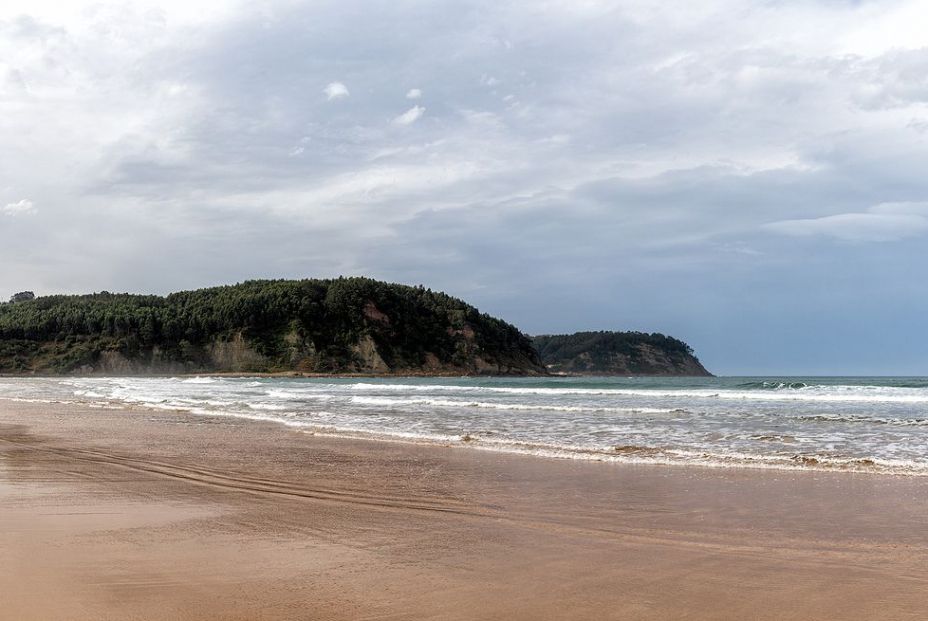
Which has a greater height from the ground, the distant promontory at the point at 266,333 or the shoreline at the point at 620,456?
the distant promontory at the point at 266,333

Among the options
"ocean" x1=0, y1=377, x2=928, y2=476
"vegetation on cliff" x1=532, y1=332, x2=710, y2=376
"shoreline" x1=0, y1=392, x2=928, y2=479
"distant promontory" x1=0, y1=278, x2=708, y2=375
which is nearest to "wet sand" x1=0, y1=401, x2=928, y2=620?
"shoreline" x1=0, y1=392, x2=928, y2=479

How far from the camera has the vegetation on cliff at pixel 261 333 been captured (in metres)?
110

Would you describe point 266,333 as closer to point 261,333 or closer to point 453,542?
point 261,333

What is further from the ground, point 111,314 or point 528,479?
point 111,314

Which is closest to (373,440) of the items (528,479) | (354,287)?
(528,479)

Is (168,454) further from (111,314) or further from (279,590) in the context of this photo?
(111,314)

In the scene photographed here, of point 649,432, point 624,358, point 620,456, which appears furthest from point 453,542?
point 624,358

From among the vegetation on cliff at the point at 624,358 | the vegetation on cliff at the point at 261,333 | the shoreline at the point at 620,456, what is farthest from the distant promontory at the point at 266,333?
the shoreline at the point at 620,456

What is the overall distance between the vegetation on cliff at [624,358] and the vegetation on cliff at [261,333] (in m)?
56.2

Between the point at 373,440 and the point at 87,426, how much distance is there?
7.66 metres

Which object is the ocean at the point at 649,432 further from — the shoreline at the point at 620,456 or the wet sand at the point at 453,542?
the wet sand at the point at 453,542

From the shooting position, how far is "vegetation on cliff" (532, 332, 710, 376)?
621 feet

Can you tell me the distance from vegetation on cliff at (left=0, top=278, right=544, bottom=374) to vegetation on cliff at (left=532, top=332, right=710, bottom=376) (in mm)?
56169

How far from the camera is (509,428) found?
15.8 meters
